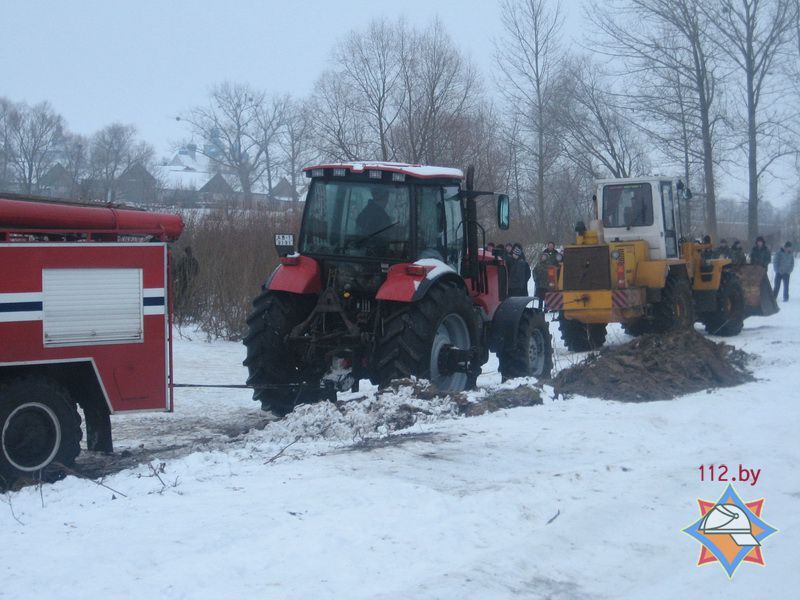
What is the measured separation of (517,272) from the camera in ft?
63.5

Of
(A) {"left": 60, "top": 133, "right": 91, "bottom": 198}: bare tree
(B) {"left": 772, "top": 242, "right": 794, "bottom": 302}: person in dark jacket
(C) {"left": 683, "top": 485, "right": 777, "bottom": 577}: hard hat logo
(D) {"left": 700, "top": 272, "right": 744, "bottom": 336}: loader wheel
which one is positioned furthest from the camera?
(A) {"left": 60, "top": 133, "right": 91, "bottom": 198}: bare tree

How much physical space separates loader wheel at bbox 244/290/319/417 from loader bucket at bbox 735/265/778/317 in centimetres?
1206

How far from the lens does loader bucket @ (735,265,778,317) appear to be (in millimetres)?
19406

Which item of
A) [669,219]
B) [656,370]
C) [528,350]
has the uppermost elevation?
[669,219]

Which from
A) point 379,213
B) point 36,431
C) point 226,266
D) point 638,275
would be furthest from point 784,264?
point 36,431

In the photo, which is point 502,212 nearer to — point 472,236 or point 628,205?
point 472,236

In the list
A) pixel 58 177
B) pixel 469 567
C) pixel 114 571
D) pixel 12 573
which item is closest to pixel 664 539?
pixel 469 567

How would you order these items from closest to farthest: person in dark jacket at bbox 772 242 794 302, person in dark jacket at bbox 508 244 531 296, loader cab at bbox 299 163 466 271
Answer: loader cab at bbox 299 163 466 271 < person in dark jacket at bbox 508 244 531 296 < person in dark jacket at bbox 772 242 794 302

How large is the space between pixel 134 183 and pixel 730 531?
40811 mm

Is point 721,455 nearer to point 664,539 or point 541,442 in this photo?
point 541,442

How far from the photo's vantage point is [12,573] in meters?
4.77

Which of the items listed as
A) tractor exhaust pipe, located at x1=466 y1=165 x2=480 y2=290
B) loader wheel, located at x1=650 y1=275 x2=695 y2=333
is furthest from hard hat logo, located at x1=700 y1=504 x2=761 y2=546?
loader wheel, located at x1=650 y1=275 x2=695 y2=333

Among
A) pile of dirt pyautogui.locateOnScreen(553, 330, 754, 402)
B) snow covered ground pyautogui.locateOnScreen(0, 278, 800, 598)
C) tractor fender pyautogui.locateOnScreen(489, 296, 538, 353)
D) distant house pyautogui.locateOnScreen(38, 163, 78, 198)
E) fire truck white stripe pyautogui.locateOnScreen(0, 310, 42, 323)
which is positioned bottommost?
snow covered ground pyautogui.locateOnScreen(0, 278, 800, 598)

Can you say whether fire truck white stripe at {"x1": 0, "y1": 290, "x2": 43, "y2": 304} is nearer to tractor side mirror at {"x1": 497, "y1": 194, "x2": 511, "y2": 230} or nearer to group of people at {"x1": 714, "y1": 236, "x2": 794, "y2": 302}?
tractor side mirror at {"x1": 497, "y1": 194, "x2": 511, "y2": 230}
